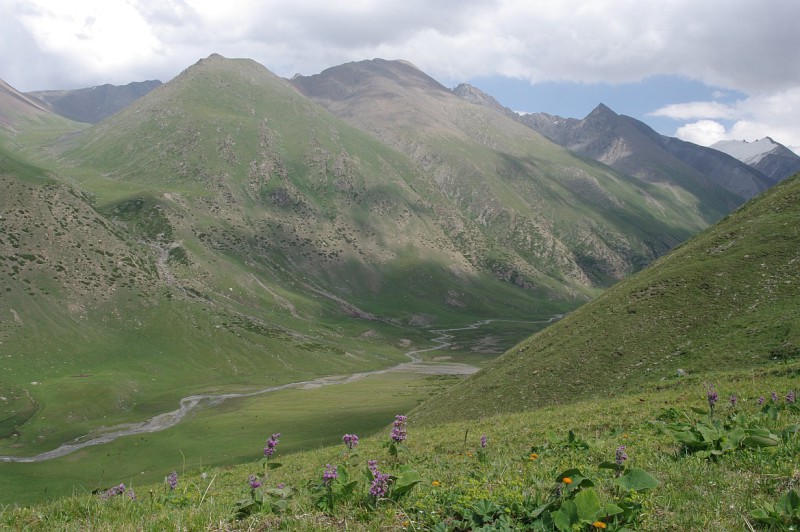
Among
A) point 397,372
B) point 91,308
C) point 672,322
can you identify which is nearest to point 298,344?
point 397,372

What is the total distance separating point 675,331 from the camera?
46.6 meters

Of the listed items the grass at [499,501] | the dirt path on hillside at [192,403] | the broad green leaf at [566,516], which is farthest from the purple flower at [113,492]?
the dirt path on hillside at [192,403]

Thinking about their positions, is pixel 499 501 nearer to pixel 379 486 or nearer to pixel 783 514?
pixel 379 486

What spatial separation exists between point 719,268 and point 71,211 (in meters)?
204

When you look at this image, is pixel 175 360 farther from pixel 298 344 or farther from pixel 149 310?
pixel 298 344

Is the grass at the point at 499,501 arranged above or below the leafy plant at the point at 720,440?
above

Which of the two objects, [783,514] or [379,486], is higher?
[379,486]

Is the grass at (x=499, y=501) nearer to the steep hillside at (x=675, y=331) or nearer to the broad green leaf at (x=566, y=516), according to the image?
the broad green leaf at (x=566, y=516)

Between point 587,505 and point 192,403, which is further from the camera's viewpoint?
point 192,403

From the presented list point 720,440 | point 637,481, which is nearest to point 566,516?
point 637,481

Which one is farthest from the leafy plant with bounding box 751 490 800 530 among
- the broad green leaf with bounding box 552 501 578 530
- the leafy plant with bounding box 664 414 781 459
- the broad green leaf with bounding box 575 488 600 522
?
the leafy plant with bounding box 664 414 781 459

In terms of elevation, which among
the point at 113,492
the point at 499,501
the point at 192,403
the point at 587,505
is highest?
the point at 587,505

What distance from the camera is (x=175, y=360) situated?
503 ft

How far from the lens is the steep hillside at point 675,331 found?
133ft
